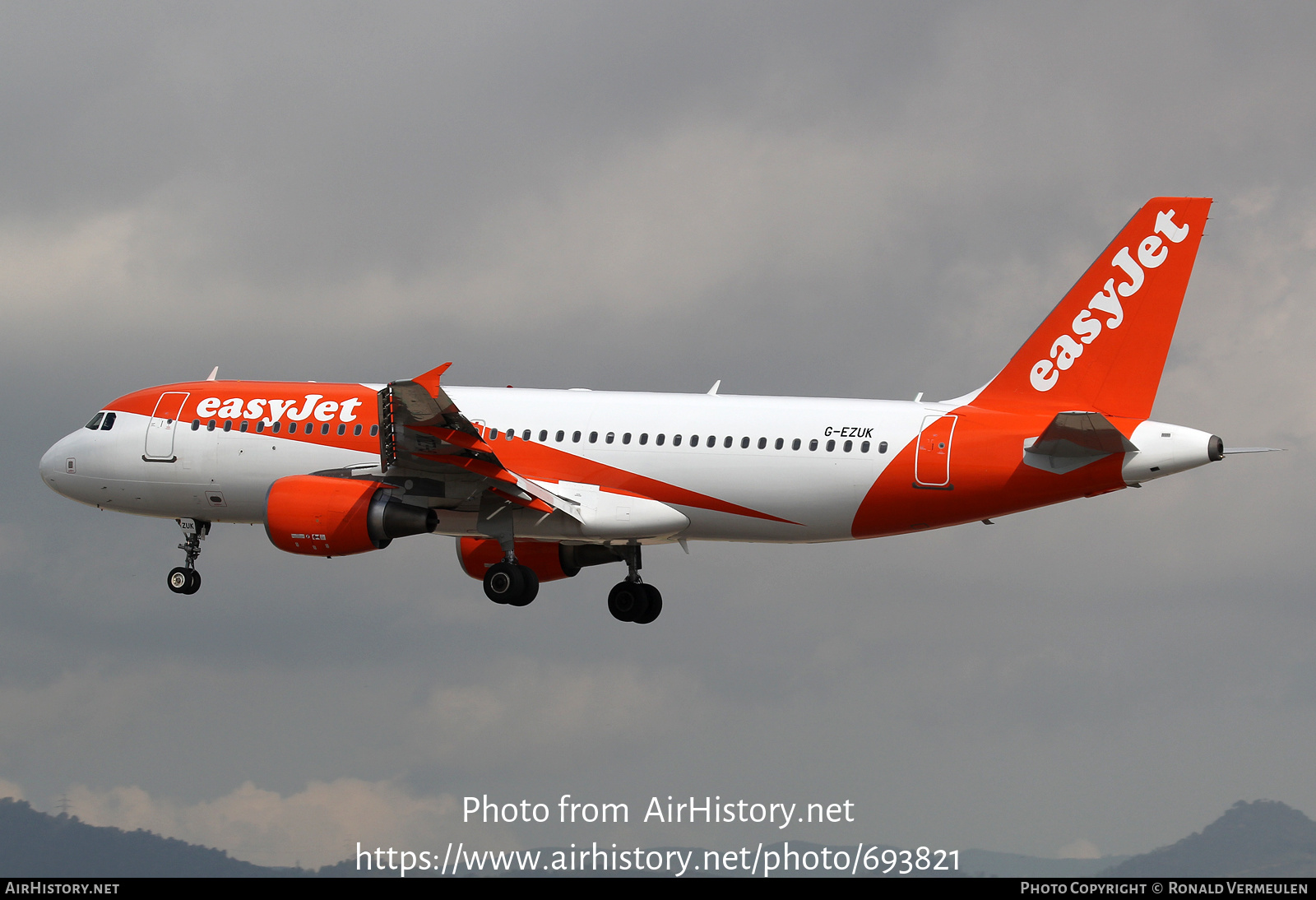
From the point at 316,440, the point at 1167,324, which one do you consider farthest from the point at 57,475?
the point at 1167,324

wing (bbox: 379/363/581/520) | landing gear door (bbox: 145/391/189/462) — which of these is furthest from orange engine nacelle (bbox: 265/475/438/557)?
landing gear door (bbox: 145/391/189/462)

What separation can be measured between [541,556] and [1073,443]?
51.5 feet

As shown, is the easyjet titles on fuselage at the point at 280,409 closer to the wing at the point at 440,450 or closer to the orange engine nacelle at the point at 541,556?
the wing at the point at 440,450

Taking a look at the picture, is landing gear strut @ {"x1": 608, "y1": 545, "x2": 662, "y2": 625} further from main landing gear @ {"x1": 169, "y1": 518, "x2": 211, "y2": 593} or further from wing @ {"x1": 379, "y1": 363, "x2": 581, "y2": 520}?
main landing gear @ {"x1": 169, "y1": 518, "x2": 211, "y2": 593}

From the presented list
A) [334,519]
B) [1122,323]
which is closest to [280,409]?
[334,519]

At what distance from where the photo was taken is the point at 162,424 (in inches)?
1570

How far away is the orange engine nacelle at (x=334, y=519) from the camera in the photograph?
35.4m

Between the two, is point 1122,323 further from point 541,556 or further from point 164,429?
point 164,429

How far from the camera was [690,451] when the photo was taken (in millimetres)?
36438

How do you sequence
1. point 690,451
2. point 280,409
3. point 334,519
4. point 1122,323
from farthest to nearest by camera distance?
1. point 280,409
2. point 690,451
3. point 334,519
4. point 1122,323

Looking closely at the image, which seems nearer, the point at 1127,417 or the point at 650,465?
the point at 1127,417
